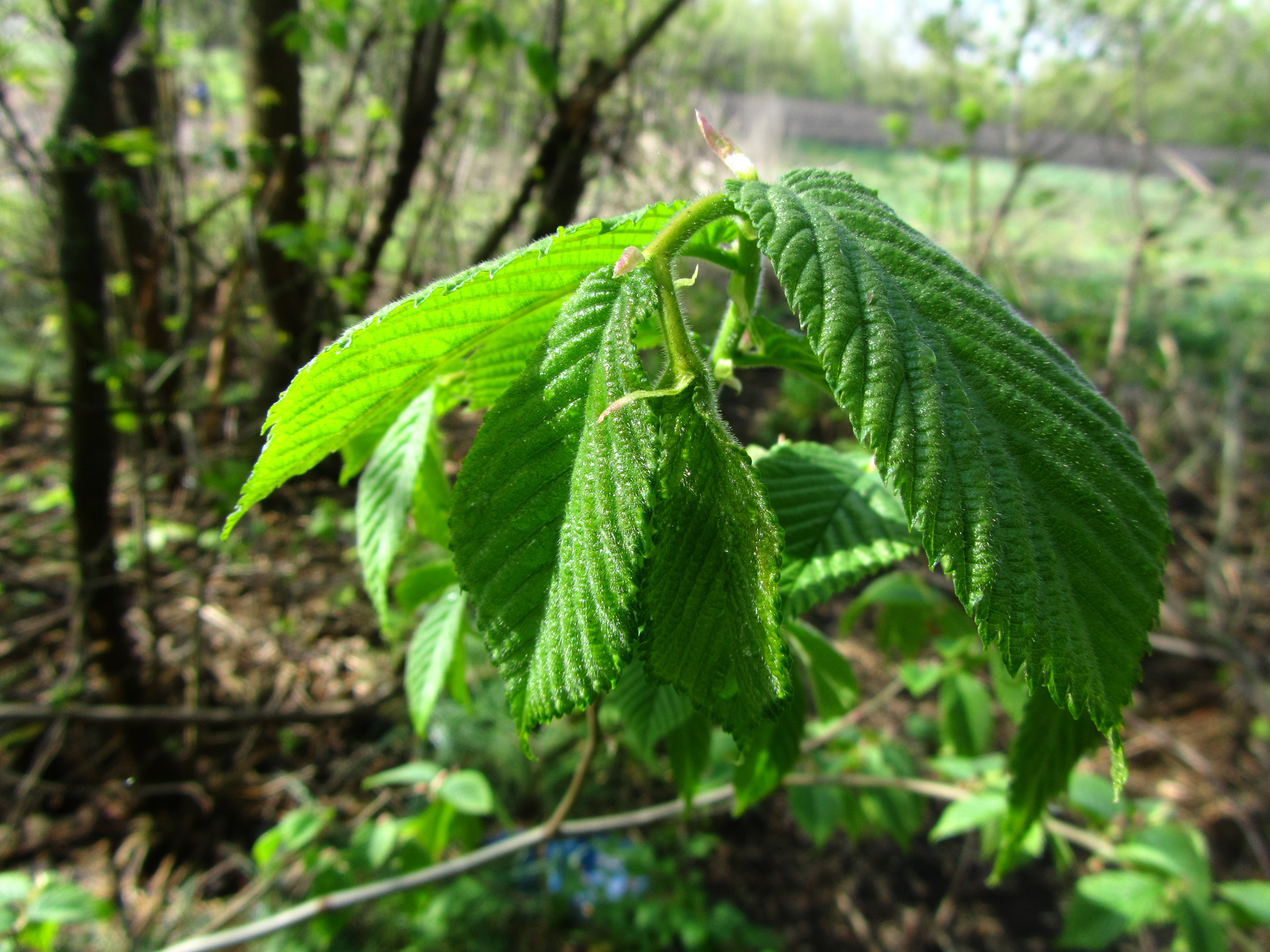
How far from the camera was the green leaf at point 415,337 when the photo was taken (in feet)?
1.39

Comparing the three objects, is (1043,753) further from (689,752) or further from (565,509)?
(565,509)

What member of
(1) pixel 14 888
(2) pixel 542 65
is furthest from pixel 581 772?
(2) pixel 542 65

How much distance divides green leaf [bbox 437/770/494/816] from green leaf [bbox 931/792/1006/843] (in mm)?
872

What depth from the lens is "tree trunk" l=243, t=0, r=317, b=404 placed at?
9.80ft

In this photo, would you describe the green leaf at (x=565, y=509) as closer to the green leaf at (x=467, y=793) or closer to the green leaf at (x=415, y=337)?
the green leaf at (x=415, y=337)

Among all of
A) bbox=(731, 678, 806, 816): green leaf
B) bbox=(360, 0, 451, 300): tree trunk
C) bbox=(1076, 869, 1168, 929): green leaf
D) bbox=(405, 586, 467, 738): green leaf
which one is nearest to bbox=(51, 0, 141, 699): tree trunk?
bbox=(360, 0, 451, 300): tree trunk

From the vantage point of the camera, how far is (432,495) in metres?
0.69

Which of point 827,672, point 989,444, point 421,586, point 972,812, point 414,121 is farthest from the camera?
point 414,121

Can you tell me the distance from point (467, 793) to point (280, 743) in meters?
1.89

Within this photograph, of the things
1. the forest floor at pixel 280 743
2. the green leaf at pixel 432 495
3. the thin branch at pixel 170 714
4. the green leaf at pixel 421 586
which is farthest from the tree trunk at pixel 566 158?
the green leaf at pixel 432 495

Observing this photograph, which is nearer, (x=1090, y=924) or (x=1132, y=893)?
(x=1132, y=893)

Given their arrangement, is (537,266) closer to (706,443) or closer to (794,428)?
(706,443)

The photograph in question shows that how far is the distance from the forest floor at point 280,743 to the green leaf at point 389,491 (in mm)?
1906

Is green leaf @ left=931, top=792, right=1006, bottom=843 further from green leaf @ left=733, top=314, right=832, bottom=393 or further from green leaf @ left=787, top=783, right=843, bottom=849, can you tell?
green leaf @ left=733, top=314, right=832, bottom=393
